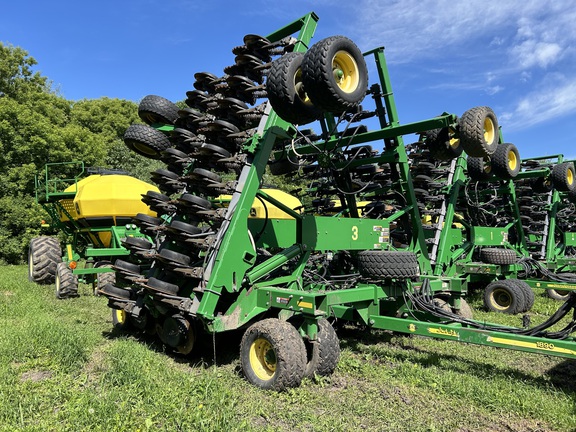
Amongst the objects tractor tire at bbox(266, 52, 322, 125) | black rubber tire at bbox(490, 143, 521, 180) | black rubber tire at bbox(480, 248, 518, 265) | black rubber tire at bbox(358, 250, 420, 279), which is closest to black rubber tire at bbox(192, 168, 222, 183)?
tractor tire at bbox(266, 52, 322, 125)

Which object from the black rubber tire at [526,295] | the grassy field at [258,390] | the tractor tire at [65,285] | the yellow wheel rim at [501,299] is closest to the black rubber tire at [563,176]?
the black rubber tire at [526,295]

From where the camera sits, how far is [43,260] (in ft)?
37.3

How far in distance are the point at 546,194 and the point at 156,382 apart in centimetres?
1153

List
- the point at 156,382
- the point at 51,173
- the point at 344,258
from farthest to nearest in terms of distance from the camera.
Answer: the point at 51,173
the point at 344,258
the point at 156,382

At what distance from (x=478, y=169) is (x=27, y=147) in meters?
19.2

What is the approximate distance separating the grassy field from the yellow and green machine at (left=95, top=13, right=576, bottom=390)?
1.20 ft

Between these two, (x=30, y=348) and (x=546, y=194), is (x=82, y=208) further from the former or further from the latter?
(x=546, y=194)

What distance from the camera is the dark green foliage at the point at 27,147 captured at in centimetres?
1938

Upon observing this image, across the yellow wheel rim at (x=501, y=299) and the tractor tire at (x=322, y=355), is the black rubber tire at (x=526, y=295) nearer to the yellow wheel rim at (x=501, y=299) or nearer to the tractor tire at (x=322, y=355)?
the yellow wheel rim at (x=501, y=299)

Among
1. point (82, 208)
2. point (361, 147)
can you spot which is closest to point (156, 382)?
point (361, 147)

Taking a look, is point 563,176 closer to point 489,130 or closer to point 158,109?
point 489,130

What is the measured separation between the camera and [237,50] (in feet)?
18.6

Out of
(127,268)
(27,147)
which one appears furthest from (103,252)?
(27,147)

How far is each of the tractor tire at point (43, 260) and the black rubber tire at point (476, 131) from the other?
994 cm
